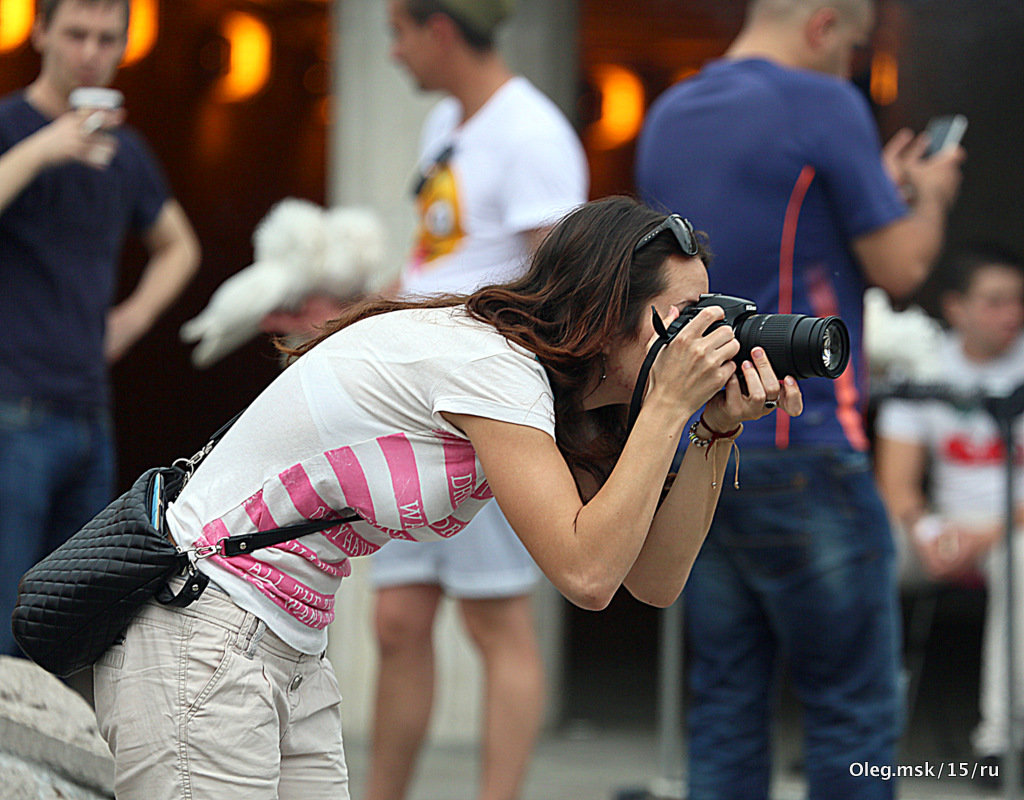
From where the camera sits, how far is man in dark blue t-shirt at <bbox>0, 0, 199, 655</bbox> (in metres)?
3.24

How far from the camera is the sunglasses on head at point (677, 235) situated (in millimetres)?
2004

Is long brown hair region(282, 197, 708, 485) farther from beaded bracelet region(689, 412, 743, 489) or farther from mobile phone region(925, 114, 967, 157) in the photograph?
mobile phone region(925, 114, 967, 157)

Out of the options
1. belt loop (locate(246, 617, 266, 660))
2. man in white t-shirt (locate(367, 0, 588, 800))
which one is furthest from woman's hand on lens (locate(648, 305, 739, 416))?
man in white t-shirt (locate(367, 0, 588, 800))

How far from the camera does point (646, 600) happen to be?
220 cm

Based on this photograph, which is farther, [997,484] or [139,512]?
[997,484]

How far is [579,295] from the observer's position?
2.00 meters

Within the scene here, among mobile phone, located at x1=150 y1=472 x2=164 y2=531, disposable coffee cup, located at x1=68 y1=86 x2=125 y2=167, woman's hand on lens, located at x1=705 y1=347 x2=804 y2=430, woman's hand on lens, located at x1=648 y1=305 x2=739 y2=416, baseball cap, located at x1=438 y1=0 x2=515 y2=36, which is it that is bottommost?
mobile phone, located at x1=150 y1=472 x2=164 y2=531

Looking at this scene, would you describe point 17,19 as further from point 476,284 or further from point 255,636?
point 255,636

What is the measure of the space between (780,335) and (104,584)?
98cm

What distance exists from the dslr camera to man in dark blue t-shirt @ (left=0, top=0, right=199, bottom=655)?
1854 millimetres

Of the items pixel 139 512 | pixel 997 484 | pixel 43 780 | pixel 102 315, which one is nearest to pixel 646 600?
pixel 139 512

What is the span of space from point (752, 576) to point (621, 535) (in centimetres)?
115

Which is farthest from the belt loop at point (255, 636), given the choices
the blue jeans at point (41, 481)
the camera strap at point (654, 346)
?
the blue jeans at point (41, 481)

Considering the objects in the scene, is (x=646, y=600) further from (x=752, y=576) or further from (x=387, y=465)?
(x=752, y=576)
